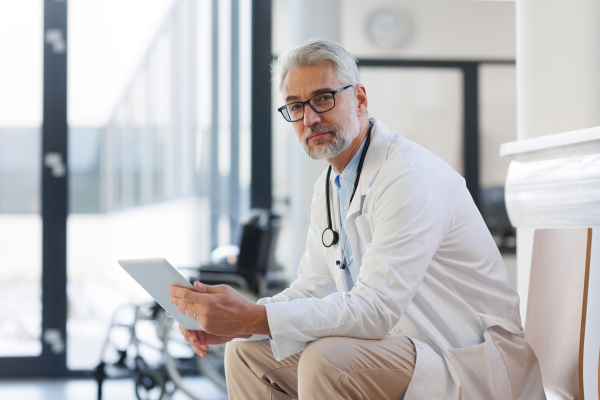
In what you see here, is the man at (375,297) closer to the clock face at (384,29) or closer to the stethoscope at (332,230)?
the stethoscope at (332,230)

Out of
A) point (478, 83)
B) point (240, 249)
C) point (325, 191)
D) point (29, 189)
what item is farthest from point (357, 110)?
point (478, 83)

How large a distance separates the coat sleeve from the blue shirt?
226mm

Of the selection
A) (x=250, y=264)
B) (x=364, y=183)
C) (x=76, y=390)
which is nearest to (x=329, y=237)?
(x=364, y=183)

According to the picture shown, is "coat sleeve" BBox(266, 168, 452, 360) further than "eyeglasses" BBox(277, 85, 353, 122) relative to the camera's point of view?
No

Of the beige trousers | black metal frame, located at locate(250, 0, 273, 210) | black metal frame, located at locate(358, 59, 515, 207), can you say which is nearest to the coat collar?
the beige trousers

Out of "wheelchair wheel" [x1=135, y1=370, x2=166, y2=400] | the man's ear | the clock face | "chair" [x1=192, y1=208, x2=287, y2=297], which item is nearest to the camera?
the man's ear

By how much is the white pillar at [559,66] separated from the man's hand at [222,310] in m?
1.35

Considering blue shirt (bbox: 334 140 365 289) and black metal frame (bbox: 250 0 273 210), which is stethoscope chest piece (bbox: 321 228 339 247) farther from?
black metal frame (bbox: 250 0 273 210)

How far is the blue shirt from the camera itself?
4.88ft

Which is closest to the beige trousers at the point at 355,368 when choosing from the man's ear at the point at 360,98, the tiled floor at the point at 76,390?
the man's ear at the point at 360,98

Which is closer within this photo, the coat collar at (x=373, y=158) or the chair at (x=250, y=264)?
the coat collar at (x=373, y=158)

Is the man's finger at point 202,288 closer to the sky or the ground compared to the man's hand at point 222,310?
closer to the sky

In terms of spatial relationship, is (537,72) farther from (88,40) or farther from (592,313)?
(88,40)

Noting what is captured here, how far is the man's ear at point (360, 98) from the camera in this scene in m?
1.55
